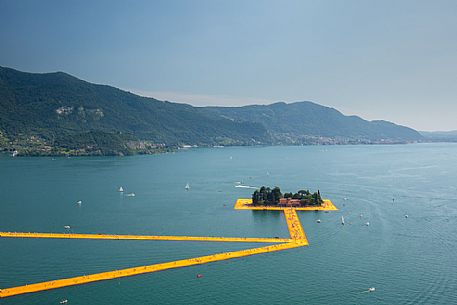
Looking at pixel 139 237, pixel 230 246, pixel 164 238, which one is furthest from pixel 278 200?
pixel 139 237

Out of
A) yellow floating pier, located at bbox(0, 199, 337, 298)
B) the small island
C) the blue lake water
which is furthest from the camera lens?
the small island

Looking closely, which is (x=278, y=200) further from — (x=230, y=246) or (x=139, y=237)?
(x=139, y=237)

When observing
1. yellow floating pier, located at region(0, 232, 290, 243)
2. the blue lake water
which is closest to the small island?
the blue lake water

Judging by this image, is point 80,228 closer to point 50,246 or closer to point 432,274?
point 50,246

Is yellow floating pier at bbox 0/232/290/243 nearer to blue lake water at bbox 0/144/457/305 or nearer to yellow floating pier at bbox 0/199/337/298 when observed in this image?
yellow floating pier at bbox 0/199/337/298

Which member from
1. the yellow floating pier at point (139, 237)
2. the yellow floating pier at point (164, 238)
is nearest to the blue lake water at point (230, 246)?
the yellow floating pier at point (164, 238)

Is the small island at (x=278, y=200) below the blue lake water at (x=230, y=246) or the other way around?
the other way around

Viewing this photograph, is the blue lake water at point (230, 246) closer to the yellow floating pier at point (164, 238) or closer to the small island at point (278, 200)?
the yellow floating pier at point (164, 238)

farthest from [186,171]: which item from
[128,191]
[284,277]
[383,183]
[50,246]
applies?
[284,277]
